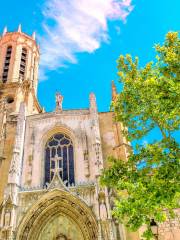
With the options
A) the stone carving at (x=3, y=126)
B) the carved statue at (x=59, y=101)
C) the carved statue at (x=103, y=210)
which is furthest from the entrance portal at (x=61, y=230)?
the carved statue at (x=59, y=101)

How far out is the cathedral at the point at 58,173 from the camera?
1481 centimetres

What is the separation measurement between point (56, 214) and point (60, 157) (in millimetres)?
4084

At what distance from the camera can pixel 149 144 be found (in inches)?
392

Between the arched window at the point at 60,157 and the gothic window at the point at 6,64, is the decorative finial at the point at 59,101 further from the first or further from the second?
the gothic window at the point at 6,64

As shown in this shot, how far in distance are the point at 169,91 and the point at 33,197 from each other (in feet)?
36.9

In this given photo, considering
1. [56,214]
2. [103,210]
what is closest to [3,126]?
[56,214]

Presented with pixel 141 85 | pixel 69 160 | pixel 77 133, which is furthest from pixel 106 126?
pixel 141 85

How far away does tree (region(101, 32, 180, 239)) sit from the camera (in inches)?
321

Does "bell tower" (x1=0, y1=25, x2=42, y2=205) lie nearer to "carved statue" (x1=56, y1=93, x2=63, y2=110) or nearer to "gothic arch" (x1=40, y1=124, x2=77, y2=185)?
"gothic arch" (x1=40, y1=124, x2=77, y2=185)

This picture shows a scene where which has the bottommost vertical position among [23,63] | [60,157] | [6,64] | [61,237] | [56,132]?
[61,237]

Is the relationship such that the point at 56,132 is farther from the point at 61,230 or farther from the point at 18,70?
the point at 18,70

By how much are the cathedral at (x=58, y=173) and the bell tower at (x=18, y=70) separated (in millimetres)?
1557

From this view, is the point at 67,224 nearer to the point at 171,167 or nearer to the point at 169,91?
the point at 171,167

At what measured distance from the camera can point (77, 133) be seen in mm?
19375
